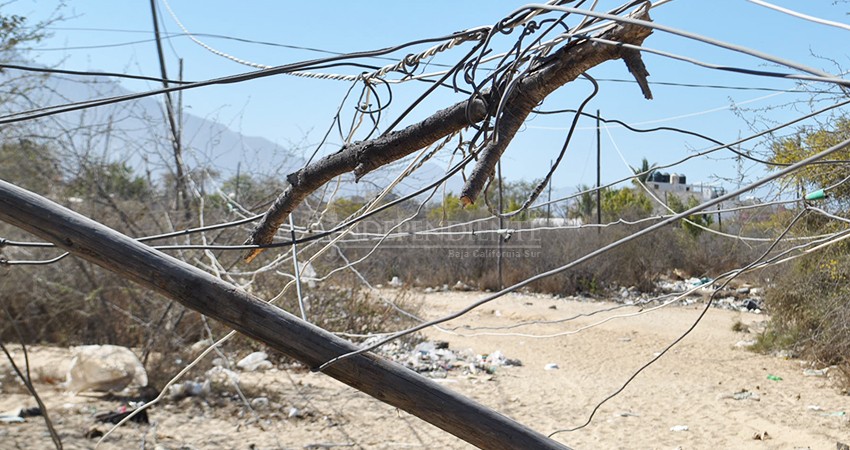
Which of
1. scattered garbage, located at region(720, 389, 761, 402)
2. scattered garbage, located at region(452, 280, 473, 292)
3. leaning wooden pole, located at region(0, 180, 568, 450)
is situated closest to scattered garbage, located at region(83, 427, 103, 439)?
leaning wooden pole, located at region(0, 180, 568, 450)

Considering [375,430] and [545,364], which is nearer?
[375,430]

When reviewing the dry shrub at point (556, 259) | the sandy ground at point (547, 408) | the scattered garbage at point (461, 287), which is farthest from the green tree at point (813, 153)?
the scattered garbage at point (461, 287)

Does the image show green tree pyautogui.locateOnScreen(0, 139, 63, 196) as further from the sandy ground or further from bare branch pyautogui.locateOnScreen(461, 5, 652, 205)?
bare branch pyautogui.locateOnScreen(461, 5, 652, 205)

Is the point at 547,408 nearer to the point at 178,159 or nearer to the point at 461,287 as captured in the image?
the point at 178,159

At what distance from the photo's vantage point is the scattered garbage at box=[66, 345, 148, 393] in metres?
5.81

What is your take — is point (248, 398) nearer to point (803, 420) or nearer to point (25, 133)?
point (25, 133)

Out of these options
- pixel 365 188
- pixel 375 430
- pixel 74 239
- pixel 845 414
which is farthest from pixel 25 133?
pixel 845 414

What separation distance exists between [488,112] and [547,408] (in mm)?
5424

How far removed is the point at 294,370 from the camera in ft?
25.3

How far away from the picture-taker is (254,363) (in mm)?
7508

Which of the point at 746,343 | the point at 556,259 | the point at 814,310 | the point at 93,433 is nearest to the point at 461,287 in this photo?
the point at 556,259

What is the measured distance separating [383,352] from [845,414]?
516 cm

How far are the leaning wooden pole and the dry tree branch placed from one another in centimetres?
47

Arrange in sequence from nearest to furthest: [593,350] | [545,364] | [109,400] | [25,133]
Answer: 1. [109,400]
2. [25,133]
3. [545,364]
4. [593,350]
